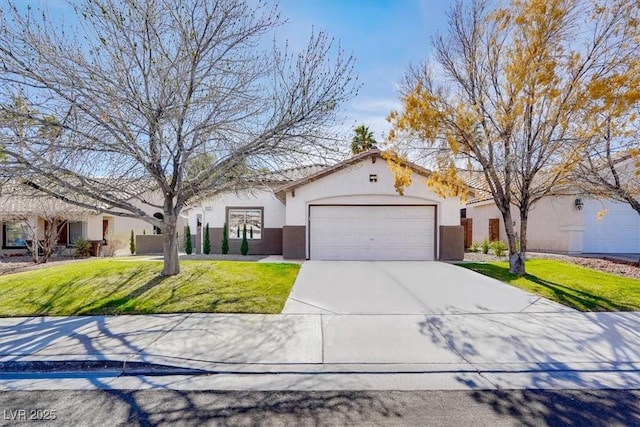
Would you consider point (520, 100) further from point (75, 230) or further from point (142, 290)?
point (75, 230)

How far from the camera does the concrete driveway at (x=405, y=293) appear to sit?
7.26m

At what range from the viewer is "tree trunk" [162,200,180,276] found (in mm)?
8945

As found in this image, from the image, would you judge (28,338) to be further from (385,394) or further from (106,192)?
(385,394)

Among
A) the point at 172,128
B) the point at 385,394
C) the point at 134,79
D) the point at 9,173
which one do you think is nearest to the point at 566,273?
the point at 385,394

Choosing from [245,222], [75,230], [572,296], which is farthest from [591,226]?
[75,230]

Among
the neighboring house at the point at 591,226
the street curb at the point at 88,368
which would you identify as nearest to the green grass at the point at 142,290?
the street curb at the point at 88,368

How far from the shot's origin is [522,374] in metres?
4.47

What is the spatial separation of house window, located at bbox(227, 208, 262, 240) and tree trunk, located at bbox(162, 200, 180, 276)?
924 cm

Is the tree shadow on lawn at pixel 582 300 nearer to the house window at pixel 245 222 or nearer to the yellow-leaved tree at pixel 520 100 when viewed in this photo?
the yellow-leaved tree at pixel 520 100

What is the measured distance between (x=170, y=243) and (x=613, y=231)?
2099cm

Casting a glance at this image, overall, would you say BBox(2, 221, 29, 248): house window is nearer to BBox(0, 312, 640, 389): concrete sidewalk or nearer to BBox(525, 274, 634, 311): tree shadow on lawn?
BBox(0, 312, 640, 389): concrete sidewalk

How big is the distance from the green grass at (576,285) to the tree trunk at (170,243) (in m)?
9.38

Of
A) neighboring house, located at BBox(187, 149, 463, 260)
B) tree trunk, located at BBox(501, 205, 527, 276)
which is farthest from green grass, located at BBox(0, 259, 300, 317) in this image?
tree trunk, located at BBox(501, 205, 527, 276)

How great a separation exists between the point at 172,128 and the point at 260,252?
11324 mm
